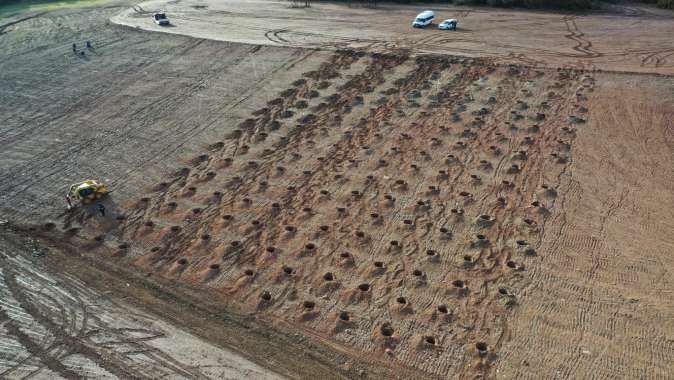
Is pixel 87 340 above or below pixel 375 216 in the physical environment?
below

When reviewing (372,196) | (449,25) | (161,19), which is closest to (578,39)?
(449,25)

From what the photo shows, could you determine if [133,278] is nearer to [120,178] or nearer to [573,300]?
[120,178]

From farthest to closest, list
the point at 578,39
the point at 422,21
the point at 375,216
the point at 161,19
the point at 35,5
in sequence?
Result: the point at 35,5 → the point at 161,19 → the point at 422,21 → the point at 578,39 → the point at 375,216

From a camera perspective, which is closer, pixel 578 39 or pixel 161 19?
pixel 578 39

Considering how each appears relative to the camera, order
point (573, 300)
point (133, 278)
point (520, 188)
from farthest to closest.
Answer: point (520, 188), point (133, 278), point (573, 300)

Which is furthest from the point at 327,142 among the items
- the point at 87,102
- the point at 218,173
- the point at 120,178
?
the point at 87,102

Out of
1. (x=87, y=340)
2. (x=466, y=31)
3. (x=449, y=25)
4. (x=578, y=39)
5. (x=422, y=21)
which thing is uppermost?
(x=422, y=21)

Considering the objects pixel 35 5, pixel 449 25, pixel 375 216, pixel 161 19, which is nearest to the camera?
pixel 375 216

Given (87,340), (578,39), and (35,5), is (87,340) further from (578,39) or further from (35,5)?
(35,5)
